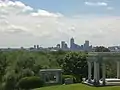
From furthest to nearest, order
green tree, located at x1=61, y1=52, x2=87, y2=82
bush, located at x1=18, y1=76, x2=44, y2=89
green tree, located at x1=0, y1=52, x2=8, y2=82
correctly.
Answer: green tree, located at x1=0, y1=52, x2=8, y2=82
green tree, located at x1=61, y1=52, x2=87, y2=82
bush, located at x1=18, y1=76, x2=44, y2=89

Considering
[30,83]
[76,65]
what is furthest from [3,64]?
[30,83]

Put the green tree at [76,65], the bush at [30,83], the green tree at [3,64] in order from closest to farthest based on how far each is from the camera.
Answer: the bush at [30,83] < the green tree at [76,65] < the green tree at [3,64]

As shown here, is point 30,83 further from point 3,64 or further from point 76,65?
point 3,64

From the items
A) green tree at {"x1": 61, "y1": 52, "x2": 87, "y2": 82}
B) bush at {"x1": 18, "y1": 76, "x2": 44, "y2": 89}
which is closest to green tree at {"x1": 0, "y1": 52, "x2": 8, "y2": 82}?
bush at {"x1": 18, "y1": 76, "x2": 44, "y2": 89}

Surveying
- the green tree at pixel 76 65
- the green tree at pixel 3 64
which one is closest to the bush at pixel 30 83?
the green tree at pixel 3 64

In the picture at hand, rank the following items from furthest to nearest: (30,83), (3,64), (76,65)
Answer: (3,64)
(76,65)
(30,83)

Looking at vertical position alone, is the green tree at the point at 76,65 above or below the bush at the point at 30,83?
above

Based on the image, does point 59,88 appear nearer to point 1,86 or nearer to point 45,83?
point 45,83

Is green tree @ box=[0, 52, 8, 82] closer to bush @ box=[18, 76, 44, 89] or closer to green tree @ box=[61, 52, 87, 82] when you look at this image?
bush @ box=[18, 76, 44, 89]

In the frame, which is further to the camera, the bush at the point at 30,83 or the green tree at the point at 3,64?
the green tree at the point at 3,64

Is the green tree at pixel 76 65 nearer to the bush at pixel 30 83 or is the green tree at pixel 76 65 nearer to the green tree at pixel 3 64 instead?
the bush at pixel 30 83

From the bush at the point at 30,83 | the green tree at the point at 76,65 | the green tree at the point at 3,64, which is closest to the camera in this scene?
the bush at the point at 30,83

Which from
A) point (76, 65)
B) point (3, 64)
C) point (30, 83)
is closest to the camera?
point (30, 83)
